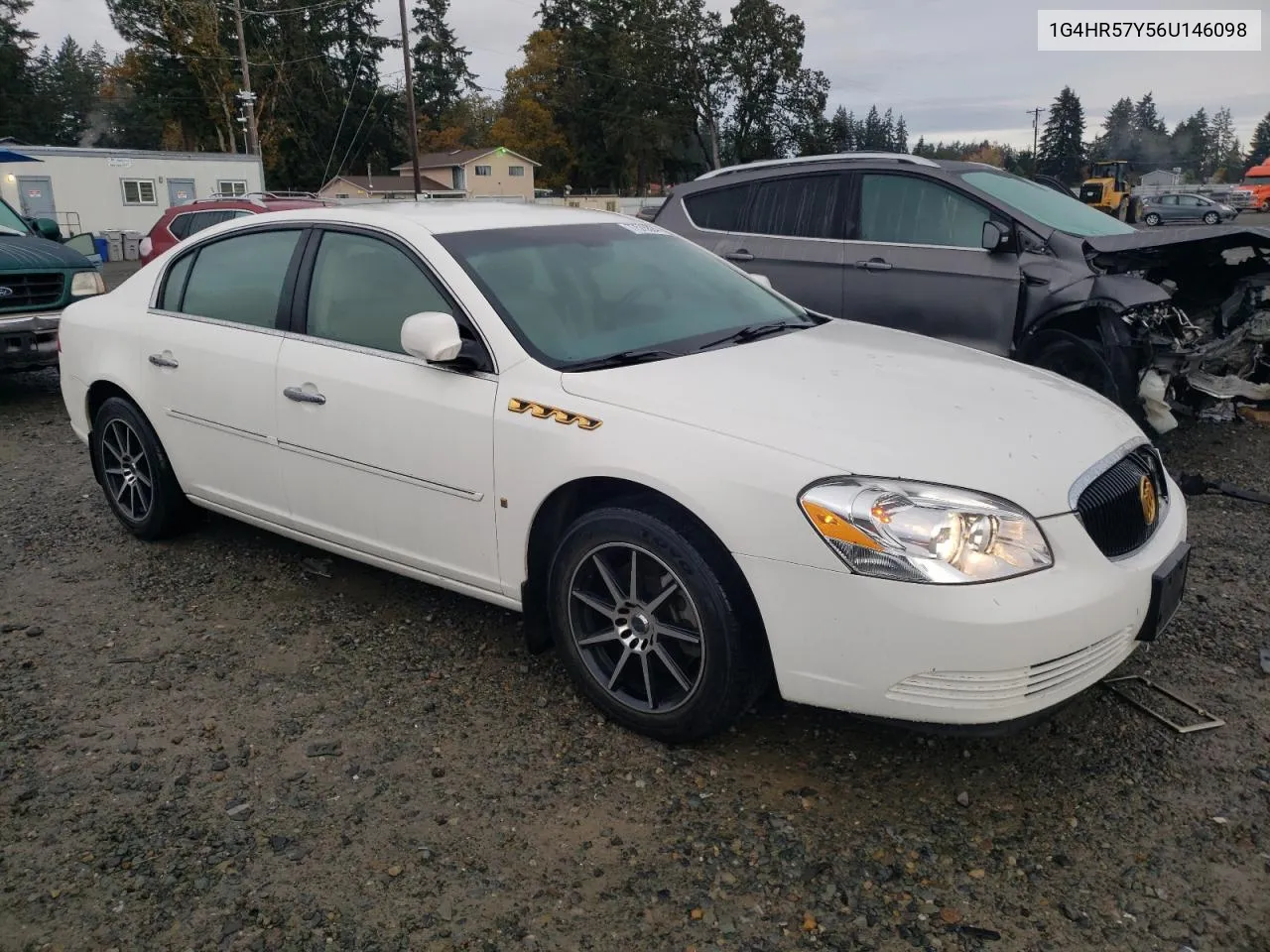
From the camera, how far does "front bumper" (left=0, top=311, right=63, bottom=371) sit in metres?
8.22

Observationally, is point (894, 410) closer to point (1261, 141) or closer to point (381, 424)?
point (381, 424)

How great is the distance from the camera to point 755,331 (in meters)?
3.83

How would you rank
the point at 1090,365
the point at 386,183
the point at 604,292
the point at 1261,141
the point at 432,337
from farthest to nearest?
the point at 1261,141 → the point at 386,183 → the point at 1090,365 → the point at 604,292 → the point at 432,337

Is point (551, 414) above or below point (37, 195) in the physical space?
below

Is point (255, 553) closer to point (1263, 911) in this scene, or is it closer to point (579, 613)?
point (579, 613)

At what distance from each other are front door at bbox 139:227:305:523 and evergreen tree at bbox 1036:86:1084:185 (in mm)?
108291

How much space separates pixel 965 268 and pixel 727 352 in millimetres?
3398

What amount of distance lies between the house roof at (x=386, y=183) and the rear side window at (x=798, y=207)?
178ft

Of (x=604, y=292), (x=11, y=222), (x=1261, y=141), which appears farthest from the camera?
(x=1261, y=141)

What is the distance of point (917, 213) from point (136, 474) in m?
4.87

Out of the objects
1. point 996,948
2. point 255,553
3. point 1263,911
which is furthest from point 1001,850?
point 255,553

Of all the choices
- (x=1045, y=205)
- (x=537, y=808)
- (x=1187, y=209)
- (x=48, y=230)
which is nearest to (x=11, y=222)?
(x=48, y=230)

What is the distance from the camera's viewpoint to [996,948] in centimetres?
231

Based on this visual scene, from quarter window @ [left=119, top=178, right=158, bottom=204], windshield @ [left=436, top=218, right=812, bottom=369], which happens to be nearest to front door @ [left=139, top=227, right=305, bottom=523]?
windshield @ [left=436, top=218, right=812, bottom=369]
